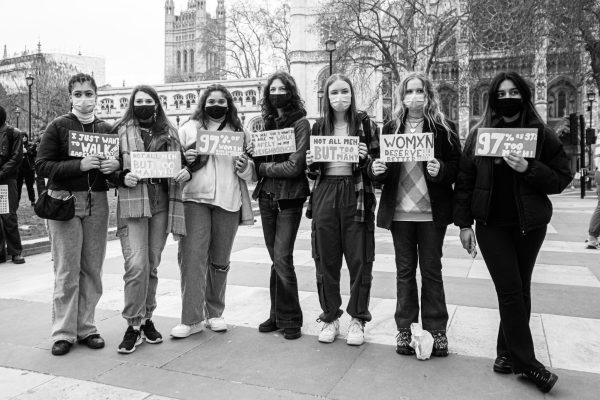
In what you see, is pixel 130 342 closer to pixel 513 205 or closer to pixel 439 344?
pixel 439 344

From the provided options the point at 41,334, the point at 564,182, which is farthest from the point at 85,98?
the point at 564,182

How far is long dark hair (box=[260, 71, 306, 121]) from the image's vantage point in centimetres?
425

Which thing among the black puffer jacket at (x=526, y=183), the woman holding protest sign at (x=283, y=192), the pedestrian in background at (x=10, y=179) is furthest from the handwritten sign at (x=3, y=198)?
the black puffer jacket at (x=526, y=183)

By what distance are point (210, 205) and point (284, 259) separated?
77 centimetres

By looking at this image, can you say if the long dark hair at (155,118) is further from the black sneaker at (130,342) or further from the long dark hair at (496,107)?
the long dark hair at (496,107)

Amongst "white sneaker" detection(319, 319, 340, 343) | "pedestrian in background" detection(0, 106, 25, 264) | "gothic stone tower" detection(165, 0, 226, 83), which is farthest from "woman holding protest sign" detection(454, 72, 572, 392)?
"gothic stone tower" detection(165, 0, 226, 83)

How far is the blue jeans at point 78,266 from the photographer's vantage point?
401 cm

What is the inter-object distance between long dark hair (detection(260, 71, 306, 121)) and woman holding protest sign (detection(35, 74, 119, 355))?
131 centimetres

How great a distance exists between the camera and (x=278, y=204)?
427cm

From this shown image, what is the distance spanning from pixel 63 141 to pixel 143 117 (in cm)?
64

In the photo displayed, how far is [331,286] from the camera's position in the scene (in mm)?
4191

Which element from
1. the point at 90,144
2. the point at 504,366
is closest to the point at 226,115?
the point at 90,144

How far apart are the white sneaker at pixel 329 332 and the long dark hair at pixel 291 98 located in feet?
5.91

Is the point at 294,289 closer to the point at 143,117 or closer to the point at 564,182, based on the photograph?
the point at 143,117
